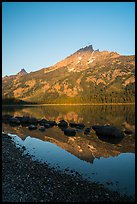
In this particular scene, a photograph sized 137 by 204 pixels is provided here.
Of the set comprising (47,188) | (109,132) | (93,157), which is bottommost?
(93,157)

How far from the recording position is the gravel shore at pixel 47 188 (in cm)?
1572

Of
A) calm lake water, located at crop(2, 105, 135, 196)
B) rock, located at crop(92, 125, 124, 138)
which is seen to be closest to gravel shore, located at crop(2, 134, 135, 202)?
calm lake water, located at crop(2, 105, 135, 196)

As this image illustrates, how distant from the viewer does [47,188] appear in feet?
58.1

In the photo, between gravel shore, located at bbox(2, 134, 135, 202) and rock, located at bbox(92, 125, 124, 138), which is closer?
gravel shore, located at bbox(2, 134, 135, 202)

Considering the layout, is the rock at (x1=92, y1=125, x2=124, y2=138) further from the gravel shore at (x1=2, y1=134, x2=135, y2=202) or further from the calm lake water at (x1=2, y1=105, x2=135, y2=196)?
the gravel shore at (x1=2, y1=134, x2=135, y2=202)

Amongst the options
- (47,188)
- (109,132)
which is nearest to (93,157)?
(47,188)

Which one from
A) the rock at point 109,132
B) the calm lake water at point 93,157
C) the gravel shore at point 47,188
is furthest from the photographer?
the rock at point 109,132

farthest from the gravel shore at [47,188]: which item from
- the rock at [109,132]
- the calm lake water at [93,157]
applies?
the rock at [109,132]

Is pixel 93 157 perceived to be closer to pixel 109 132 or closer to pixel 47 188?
pixel 47 188

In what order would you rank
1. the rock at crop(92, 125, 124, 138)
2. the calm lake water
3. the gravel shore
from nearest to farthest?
1. the gravel shore
2. the calm lake water
3. the rock at crop(92, 125, 124, 138)

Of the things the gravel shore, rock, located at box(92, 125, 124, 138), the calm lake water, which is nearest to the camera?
the gravel shore

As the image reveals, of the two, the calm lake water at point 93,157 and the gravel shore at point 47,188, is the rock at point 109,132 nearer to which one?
the calm lake water at point 93,157

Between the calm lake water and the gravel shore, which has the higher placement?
the gravel shore

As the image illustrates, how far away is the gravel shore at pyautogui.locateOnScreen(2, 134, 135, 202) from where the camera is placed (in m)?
15.7
